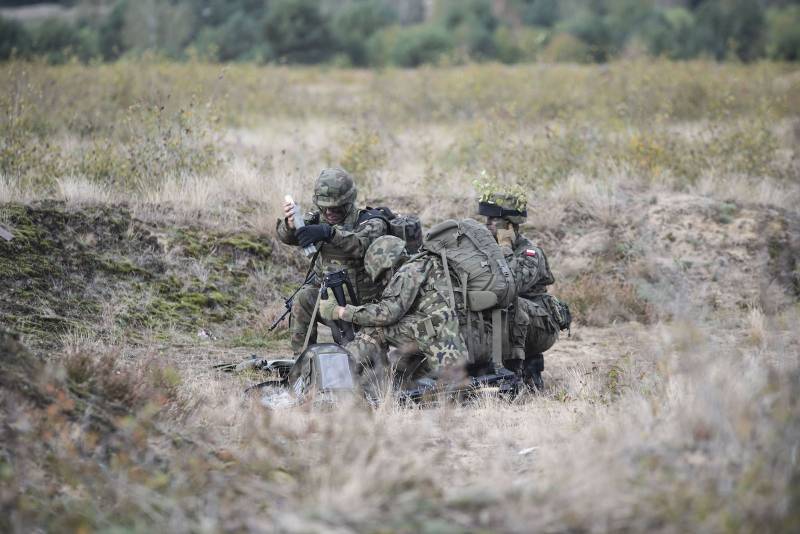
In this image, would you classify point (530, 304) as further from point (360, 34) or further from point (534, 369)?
point (360, 34)

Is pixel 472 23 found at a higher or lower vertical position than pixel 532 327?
higher

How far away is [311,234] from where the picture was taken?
6.66 m

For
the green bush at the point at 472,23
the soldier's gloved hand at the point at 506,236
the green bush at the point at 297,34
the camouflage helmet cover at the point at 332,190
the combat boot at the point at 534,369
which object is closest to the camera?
the camouflage helmet cover at the point at 332,190

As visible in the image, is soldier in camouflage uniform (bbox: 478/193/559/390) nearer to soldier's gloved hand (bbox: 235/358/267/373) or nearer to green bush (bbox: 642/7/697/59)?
soldier's gloved hand (bbox: 235/358/267/373)

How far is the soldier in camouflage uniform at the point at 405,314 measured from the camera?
259 inches

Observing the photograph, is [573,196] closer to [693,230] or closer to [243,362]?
[693,230]

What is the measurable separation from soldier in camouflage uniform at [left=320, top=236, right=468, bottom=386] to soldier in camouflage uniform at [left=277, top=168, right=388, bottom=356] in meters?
0.25

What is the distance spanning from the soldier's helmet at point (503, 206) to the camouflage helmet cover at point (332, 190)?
3.89 feet

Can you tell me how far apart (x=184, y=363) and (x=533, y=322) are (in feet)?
9.29

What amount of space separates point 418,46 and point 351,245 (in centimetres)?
3135

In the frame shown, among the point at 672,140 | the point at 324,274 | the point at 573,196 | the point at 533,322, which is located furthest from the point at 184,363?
the point at 672,140

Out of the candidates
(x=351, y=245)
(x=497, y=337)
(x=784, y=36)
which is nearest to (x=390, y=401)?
(x=497, y=337)

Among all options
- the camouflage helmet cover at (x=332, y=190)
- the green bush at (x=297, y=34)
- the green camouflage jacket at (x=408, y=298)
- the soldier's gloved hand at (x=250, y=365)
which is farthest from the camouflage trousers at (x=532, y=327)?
the green bush at (x=297, y=34)

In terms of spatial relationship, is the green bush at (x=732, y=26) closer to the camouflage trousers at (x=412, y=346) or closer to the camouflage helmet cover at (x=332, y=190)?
the camouflage helmet cover at (x=332, y=190)
